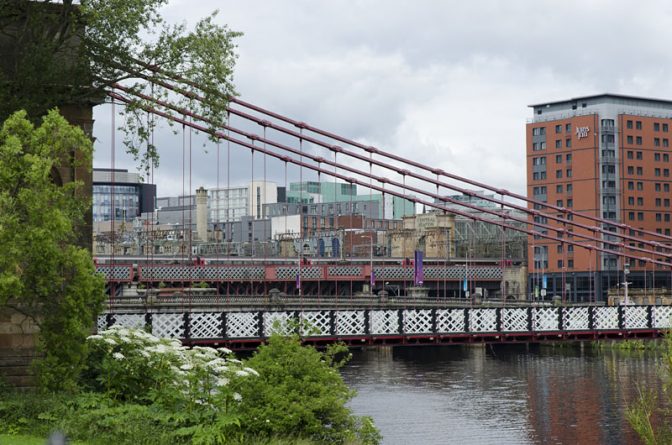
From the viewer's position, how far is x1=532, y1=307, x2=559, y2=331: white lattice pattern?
191 ft

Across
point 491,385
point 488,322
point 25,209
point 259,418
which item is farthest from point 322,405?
point 491,385

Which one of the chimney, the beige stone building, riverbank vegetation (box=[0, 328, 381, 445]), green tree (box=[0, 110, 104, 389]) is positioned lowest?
riverbank vegetation (box=[0, 328, 381, 445])

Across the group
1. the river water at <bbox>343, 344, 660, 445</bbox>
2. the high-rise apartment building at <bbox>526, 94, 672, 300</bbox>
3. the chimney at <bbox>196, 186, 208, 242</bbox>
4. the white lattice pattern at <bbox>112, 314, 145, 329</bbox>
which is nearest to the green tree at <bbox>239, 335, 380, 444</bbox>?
the river water at <bbox>343, 344, 660, 445</bbox>

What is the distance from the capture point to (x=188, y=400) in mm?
28891

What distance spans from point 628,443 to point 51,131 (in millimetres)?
28189

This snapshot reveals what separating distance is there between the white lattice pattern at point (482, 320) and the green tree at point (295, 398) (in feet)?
82.8

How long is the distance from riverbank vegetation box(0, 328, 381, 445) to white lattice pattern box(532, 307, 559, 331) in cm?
2694

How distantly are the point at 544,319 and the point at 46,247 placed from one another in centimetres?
3582

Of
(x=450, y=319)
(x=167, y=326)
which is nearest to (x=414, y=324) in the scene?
(x=450, y=319)

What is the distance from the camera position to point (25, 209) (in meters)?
28.9

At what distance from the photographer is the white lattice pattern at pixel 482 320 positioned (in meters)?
56.4

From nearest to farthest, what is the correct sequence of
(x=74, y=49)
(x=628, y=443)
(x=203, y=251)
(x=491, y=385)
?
(x=74, y=49)
(x=628, y=443)
(x=491, y=385)
(x=203, y=251)

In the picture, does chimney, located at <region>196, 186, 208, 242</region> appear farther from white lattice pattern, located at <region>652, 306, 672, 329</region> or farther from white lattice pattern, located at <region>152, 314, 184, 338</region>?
white lattice pattern, located at <region>152, 314, 184, 338</region>

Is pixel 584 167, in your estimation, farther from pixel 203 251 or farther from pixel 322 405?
pixel 322 405
